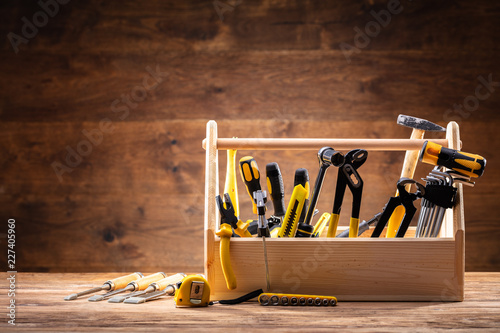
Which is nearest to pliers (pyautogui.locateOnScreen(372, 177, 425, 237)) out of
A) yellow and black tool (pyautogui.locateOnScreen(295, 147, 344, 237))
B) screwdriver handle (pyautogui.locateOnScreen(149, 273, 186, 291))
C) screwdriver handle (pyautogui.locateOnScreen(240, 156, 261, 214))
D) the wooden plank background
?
yellow and black tool (pyautogui.locateOnScreen(295, 147, 344, 237))

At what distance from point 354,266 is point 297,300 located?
0.40 ft

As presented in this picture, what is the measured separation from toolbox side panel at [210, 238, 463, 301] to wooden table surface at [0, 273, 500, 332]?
3 centimetres

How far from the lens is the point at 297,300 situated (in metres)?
0.81

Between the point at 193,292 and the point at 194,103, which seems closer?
the point at 193,292

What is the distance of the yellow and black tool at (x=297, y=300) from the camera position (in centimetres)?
81

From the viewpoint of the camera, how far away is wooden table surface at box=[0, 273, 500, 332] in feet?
2.17

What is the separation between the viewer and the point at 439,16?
1.51 metres

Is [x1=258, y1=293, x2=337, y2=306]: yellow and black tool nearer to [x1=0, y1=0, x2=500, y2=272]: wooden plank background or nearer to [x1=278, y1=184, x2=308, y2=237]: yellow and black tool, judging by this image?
[x1=278, y1=184, x2=308, y2=237]: yellow and black tool

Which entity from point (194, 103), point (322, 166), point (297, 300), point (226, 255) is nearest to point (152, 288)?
point (226, 255)

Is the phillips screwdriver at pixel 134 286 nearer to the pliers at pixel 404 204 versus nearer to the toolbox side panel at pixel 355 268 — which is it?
the toolbox side panel at pixel 355 268

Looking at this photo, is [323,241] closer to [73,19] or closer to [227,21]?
[227,21]

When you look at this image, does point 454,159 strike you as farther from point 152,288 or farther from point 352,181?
point 152,288

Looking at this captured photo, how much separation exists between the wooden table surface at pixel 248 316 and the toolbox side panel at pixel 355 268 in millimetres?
30

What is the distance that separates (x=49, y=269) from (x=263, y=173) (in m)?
0.74
